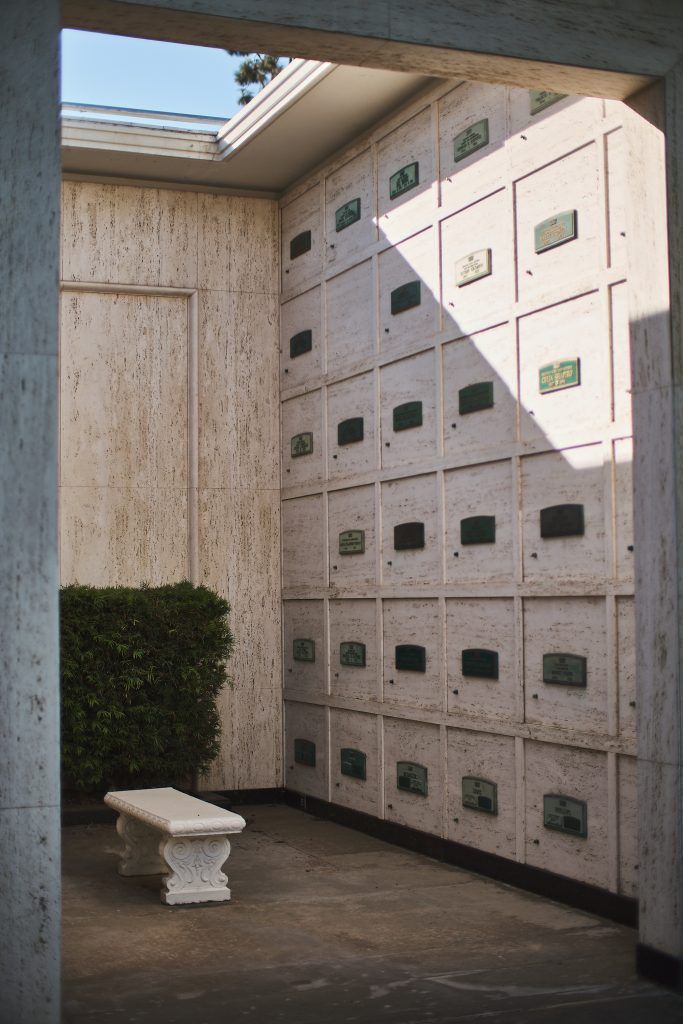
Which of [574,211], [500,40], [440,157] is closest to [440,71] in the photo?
[500,40]

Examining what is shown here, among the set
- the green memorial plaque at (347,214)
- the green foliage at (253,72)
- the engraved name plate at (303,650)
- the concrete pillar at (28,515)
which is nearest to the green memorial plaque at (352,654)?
the engraved name plate at (303,650)

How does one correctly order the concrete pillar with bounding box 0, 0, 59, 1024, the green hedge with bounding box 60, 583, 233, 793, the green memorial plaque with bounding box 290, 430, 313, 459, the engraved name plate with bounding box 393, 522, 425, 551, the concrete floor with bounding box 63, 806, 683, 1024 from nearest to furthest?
the concrete pillar with bounding box 0, 0, 59, 1024
the concrete floor with bounding box 63, 806, 683, 1024
the engraved name plate with bounding box 393, 522, 425, 551
the green hedge with bounding box 60, 583, 233, 793
the green memorial plaque with bounding box 290, 430, 313, 459

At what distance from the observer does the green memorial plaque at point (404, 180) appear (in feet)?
24.5

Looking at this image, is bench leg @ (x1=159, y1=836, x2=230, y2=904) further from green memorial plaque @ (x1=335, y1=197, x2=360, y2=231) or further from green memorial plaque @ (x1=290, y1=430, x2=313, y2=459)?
green memorial plaque @ (x1=335, y1=197, x2=360, y2=231)

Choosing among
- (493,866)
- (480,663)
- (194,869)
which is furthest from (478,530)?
(194,869)

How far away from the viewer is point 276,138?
832cm

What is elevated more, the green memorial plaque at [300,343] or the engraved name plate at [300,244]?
the engraved name plate at [300,244]

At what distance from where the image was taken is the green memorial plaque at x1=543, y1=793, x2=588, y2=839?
574 centimetres

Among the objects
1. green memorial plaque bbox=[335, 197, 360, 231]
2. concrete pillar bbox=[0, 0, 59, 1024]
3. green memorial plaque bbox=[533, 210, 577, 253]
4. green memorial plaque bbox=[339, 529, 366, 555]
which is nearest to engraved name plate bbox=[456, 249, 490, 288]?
green memorial plaque bbox=[533, 210, 577, 253]

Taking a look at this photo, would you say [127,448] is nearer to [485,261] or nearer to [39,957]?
[485,261]

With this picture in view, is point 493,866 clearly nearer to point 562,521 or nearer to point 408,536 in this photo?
point 562,521

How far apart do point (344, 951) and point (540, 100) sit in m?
4.08

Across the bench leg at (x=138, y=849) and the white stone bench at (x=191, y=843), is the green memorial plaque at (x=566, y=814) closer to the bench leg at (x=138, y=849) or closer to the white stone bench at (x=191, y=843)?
the white stone bench at (x=191, y=843)

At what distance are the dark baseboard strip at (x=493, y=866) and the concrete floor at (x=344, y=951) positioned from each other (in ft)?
0.22
